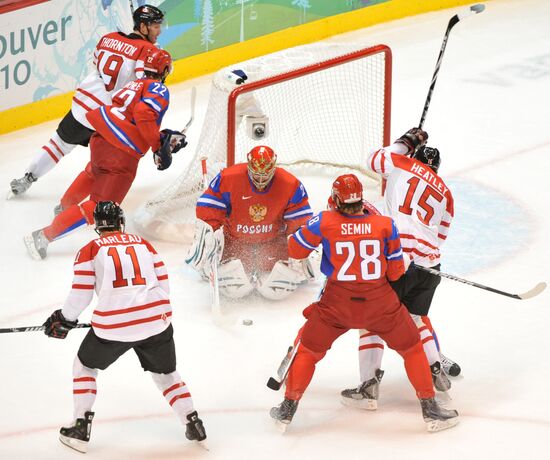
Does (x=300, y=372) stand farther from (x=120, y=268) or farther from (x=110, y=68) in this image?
(x=110, y=68)

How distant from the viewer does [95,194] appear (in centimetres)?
520

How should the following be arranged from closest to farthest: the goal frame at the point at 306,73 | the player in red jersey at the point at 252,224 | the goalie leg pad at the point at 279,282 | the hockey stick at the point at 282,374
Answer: the hockey stick at the point at 282,374 < the player in red jersey at the point at 252,224 < the goalie leg pad at the point at 279,282 < the goal frame at the point at 306,73

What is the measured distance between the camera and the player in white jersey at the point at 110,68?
17.7 ft

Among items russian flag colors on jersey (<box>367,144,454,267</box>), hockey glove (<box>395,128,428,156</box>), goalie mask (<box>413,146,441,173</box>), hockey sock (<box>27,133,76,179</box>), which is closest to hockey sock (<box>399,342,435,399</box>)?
russian flag colors on jersey (<box>367,144,454,267</box>)

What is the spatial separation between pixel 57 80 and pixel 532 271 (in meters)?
2.97

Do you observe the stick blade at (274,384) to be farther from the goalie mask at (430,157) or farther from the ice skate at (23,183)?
the ice skate at (23,183)

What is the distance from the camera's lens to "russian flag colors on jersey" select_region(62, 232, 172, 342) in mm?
3566

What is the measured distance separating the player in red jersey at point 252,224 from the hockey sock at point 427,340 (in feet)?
2.66

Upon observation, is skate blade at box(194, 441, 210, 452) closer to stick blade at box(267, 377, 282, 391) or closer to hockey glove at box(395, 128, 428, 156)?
stick blade at box(267, 377, 282, 391)

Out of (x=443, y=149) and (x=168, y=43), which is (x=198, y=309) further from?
(x=168, y=43)

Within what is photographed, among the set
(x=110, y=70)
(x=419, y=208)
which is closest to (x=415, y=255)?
(x=419, y=208)

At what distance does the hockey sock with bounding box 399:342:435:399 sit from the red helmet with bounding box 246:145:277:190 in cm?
102

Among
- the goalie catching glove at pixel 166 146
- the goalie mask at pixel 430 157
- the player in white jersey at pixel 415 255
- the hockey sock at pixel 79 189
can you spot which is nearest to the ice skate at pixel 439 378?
the player in white jersey at pixel 415 255

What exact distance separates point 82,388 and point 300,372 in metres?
0.69
